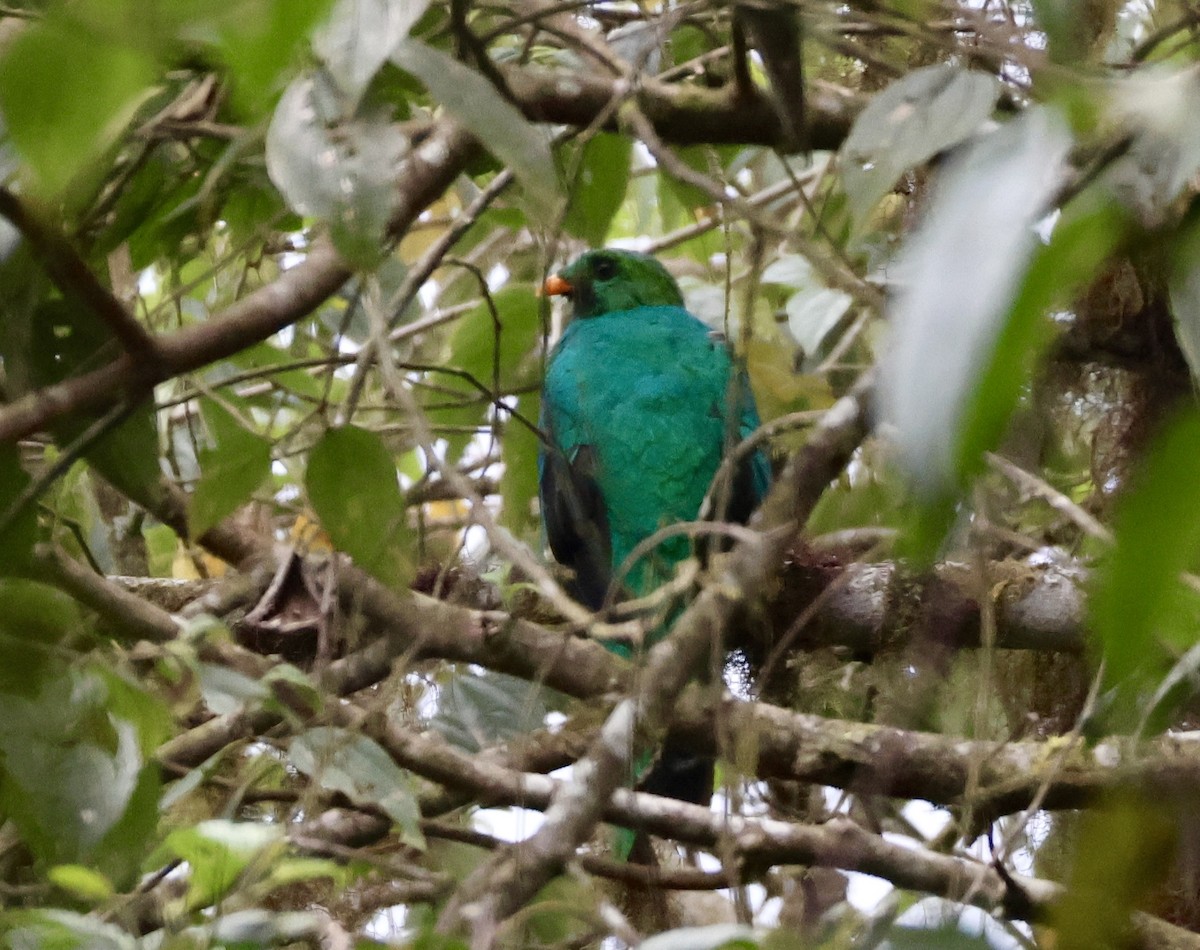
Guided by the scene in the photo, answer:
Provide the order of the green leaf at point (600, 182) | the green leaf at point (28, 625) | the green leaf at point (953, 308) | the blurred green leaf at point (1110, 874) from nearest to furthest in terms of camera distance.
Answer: the green leaf at point (953, 308) < the blurred green leaf at point (1110, 874) < the green leaf at point (28, 625) < the green leaf at point (600, 182)

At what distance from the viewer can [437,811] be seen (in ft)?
8.87

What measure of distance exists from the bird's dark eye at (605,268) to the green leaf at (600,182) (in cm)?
195

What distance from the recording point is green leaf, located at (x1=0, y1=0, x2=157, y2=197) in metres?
0.67

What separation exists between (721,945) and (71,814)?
2.72ft

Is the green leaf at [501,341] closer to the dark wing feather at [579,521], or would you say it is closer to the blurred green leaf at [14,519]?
the dark wing feather at [579,521]

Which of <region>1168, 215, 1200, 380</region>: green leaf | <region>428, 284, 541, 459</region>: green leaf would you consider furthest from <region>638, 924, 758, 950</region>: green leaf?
<region>428, 284, 541, 459</region>: green leaf

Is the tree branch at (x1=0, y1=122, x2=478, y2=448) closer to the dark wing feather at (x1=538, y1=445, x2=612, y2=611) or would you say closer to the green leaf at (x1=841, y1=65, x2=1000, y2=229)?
the green leaf at (x1=841, y1=65, x2=1000, y2=229)

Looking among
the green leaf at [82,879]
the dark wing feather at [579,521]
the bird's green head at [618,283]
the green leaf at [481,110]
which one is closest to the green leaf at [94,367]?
the green leaf at [82,879]

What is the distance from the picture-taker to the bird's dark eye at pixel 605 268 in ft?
15.3

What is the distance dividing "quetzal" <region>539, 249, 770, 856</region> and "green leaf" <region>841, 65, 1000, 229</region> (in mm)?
1978

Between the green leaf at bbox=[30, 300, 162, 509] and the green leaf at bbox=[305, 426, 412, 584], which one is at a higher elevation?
the green leaf at bbox=[30, 300, 162, 509]

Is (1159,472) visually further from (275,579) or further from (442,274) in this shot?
(442,274)

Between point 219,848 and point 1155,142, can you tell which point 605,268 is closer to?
point 219,848

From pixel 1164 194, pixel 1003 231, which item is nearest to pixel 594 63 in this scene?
pixel 1164 194
